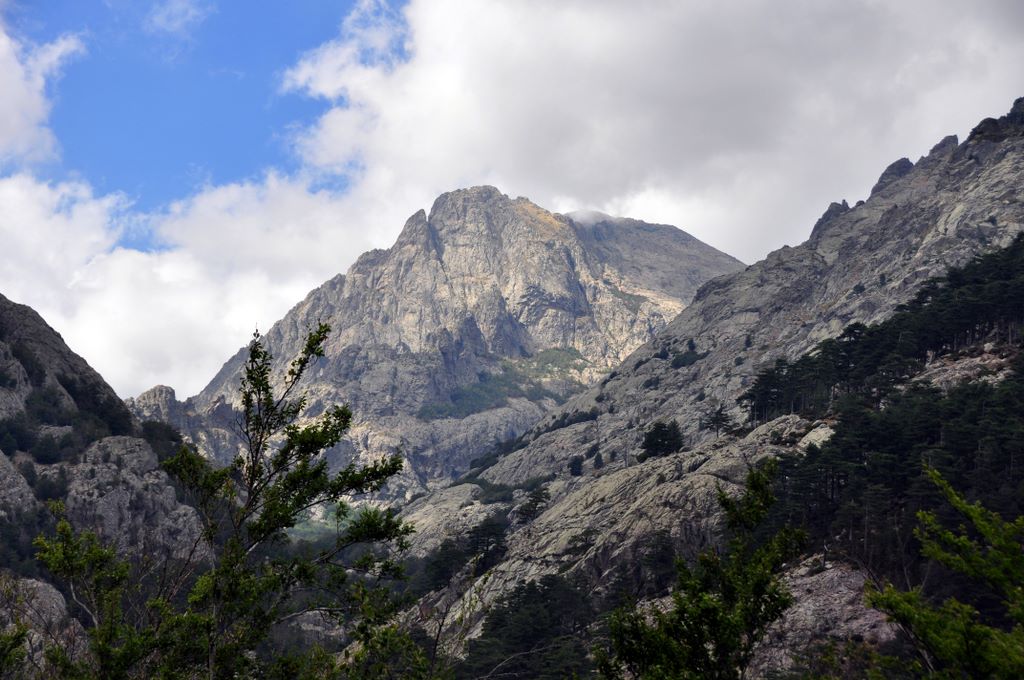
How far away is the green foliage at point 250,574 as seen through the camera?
2548cm

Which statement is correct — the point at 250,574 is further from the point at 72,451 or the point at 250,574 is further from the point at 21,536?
the point at 72,451

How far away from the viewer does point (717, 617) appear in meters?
24.5

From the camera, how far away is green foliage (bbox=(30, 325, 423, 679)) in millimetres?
25484

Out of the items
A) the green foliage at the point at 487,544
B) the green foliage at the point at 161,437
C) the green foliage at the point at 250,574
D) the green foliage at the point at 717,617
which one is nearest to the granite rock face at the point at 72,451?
the green foliage at the point at 161,437

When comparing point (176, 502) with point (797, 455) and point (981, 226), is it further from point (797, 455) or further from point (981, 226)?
point (981, 226)

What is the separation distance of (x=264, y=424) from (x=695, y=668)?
58.4 feet

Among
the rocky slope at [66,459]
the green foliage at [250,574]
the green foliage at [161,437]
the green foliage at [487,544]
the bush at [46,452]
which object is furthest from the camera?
the green foliage at [161,437]

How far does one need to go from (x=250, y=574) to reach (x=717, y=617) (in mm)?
16656

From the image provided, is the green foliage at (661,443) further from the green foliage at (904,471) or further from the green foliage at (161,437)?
the green foliage at (161,437)

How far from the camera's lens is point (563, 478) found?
19338 centimetres

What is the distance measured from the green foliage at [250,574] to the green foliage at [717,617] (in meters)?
8.24

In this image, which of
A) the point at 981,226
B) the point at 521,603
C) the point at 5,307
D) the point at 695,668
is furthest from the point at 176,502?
the point at 981,226

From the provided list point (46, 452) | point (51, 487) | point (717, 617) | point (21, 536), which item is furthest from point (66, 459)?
point (717, 617)

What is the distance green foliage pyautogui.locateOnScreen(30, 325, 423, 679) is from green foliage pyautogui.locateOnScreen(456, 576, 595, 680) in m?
42.9
